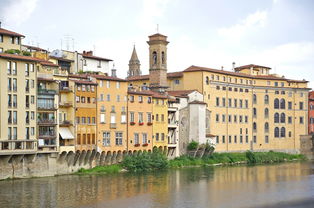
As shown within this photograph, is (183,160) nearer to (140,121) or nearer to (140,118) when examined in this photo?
(140,121)

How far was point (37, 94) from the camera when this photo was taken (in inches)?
2304

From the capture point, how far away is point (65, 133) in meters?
61.2

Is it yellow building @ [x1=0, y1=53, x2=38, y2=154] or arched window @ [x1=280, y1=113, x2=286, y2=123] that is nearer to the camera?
yellow building @ [x1=0, y1=53, x2=38, y2=154]

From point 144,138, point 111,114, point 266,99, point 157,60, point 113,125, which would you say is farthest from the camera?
point 266,99

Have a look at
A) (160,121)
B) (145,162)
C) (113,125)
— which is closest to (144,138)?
(160,121)

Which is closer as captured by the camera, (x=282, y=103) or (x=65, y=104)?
Result: (x=65, y=104)

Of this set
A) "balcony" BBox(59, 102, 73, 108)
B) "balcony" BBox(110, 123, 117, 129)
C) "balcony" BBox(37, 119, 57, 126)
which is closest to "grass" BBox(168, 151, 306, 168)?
"balcony" BBox(110, 123, 117, 129)

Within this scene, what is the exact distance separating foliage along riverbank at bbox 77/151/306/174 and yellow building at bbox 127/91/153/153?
175cm

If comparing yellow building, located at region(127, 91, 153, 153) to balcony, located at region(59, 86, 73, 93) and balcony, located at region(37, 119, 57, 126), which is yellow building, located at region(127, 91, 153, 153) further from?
balcony, located at region(37, 119, 57, 126)

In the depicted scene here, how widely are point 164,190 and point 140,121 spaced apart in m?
19.7

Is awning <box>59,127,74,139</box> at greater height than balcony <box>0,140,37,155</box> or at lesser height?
greater

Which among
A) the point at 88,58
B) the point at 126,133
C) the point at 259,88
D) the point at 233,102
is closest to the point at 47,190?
the point at 126,133

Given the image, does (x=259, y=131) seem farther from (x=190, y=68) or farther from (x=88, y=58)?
(x=88, y=58)

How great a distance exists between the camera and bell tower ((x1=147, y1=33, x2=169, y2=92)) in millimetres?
84312
